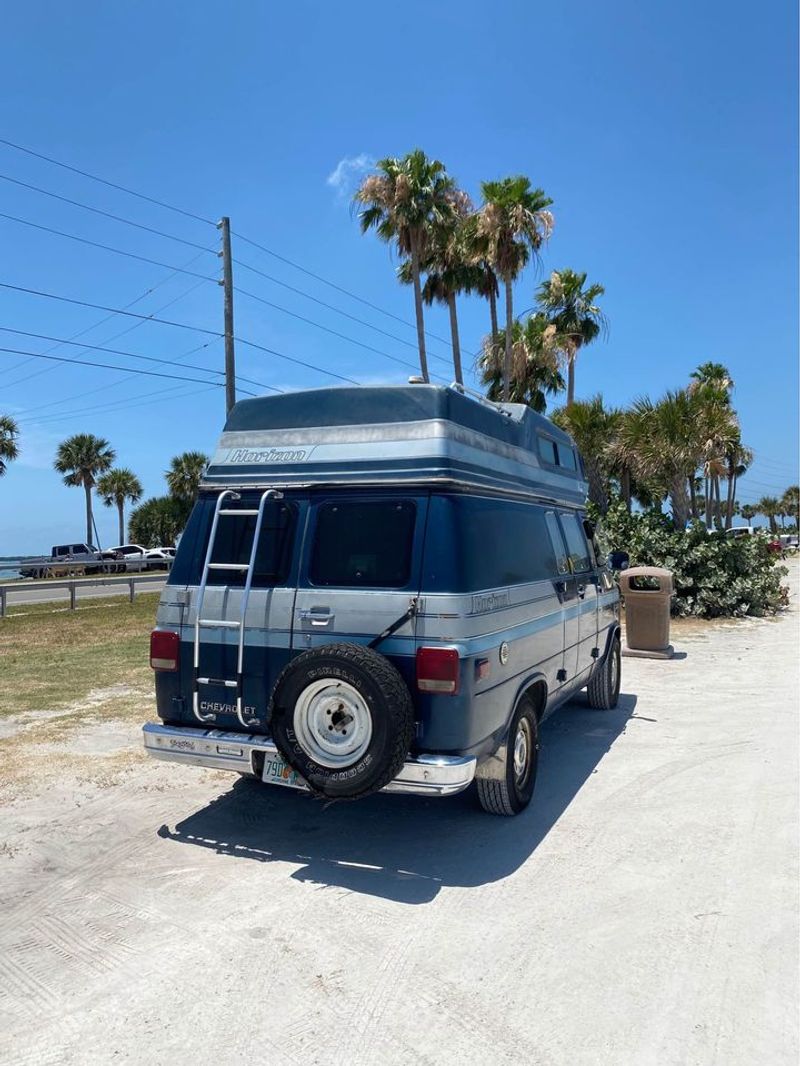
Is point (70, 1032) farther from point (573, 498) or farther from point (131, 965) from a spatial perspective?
point (573, 498)

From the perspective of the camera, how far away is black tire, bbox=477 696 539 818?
4898mm

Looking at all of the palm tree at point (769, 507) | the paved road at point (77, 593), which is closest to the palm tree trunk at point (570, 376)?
the paved road at point (77, 593)

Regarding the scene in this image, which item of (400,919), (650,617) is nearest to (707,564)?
(650,617)

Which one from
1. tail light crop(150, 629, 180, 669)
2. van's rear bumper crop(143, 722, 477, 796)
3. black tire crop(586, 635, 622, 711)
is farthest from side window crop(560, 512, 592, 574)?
tail light crop(150, 629, 180, 669)

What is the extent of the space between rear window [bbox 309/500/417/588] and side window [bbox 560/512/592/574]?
8.67 feet

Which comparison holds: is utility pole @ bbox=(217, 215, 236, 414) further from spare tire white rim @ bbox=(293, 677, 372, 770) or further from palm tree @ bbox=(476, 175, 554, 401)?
spare tire white rim @ bbox=(293, 677, 372, 770)

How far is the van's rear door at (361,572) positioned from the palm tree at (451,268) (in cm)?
2085

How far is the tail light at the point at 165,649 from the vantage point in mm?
4816

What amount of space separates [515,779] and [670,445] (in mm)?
13964

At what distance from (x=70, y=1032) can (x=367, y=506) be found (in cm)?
282

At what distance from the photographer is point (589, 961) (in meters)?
3.44

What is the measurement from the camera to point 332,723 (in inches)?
166

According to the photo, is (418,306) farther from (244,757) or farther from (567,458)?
(244,757)

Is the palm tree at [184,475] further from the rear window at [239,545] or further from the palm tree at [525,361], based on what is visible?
the rear window at [239,545]
